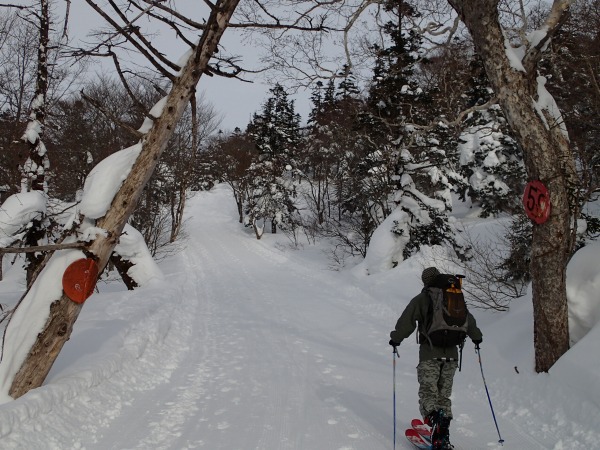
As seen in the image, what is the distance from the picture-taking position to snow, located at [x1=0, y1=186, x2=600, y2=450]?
4.11m

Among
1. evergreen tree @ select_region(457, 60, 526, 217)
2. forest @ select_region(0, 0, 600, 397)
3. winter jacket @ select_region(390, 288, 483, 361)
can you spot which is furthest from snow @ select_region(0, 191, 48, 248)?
evergreen tree @ select_region(457, 60, 526, 217)

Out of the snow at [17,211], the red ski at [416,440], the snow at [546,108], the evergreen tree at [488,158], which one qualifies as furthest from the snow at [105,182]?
the evergreen tree at [488,158]

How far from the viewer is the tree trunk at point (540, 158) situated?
494 centimetres

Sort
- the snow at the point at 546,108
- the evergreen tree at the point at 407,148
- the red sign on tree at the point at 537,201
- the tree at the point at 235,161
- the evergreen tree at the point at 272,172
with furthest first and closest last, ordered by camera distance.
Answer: the tree at the point at 235,161 → the evergreen tree at the point at 272,172 → the evergreen tree at the point at 407,148 → the snow at the point at 546,108 → the red sign on tree at the point at 537,201

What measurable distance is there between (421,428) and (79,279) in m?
3.83

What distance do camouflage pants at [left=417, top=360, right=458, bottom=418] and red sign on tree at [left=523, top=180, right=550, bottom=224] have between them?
2.09m

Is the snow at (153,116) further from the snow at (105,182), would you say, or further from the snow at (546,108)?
the snow at (546,108)

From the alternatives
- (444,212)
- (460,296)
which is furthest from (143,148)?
(444,212)

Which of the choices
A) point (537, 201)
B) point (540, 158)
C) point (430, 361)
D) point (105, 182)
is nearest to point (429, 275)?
point (430, 361)

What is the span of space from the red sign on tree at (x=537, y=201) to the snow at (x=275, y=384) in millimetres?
1287

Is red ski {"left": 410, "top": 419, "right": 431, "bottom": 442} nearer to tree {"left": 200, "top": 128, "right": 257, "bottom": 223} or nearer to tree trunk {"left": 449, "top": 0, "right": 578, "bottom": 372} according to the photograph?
tree trunk {"left": 449, "top": 0, "right": 578, "bottom": 372}

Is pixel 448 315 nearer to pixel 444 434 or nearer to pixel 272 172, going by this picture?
pixel 444 434

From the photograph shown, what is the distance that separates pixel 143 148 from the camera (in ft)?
15.4

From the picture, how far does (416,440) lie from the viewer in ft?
13.4
